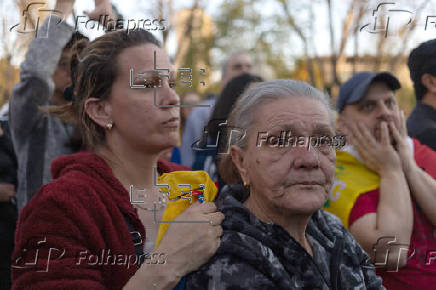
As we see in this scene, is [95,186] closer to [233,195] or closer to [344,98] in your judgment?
[233,195]

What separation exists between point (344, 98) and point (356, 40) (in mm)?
7017

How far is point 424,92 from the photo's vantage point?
288cm

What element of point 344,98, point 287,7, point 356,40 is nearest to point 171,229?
point 344,98

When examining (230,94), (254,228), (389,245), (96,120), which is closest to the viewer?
(254,228)

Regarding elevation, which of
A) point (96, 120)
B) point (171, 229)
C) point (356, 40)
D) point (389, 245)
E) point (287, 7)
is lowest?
point (389, 245)

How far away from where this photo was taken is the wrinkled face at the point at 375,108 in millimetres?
2684

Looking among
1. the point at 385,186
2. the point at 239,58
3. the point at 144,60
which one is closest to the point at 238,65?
the point at 239,58

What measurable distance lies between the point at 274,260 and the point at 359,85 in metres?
1.59

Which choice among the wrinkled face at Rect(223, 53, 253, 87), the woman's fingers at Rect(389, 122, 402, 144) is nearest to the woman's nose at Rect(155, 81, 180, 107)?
the woman's fingers at Rect(389, 122, 402, 144)

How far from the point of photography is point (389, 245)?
2266mm

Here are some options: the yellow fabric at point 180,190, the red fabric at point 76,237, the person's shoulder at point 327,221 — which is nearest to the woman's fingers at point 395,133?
the person's shoulder at point 327,221

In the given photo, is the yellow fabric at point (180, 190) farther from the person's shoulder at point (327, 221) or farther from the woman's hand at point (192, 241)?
the person's shoulder at point (327, 221)

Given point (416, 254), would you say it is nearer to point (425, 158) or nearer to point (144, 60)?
point (425, 158)

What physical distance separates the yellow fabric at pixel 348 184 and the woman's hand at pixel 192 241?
105 cm
